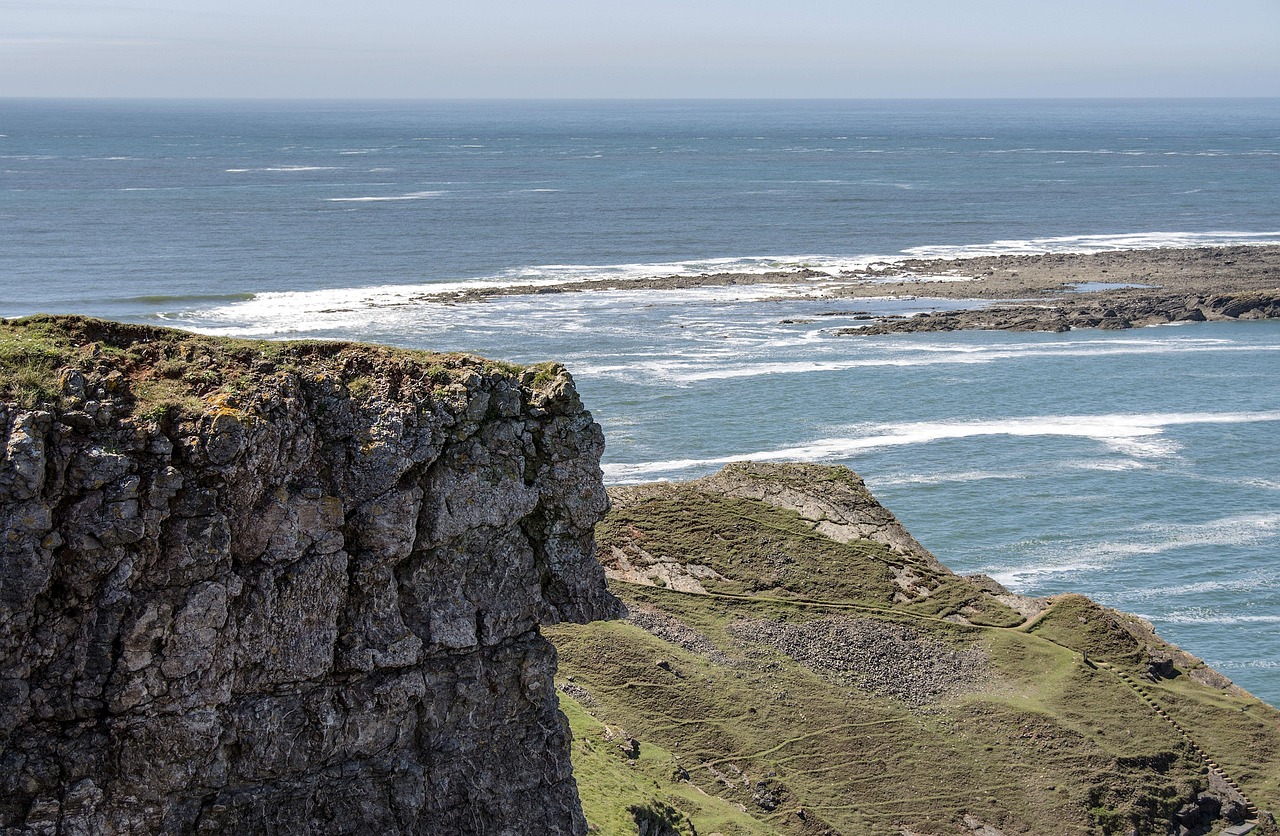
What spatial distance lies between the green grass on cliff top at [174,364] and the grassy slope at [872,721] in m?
8.39

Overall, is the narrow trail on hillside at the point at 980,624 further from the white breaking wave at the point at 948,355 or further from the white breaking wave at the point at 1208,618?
the white breaking wave at the point at 948,355

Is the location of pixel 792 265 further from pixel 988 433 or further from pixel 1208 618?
pixel 1208 618

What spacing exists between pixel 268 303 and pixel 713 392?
34.9 metres

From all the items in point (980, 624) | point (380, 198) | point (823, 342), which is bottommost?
point (980, 624)

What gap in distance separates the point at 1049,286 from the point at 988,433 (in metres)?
41.9

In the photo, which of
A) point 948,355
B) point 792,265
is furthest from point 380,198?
point 948,355

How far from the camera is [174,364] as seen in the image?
15.3 m

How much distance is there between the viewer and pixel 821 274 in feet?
325

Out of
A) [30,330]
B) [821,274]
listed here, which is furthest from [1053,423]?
[30,330]

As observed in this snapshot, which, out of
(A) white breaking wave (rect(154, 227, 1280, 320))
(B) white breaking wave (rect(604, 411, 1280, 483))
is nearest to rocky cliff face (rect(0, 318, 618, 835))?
(B) white breaking wave (rect(604, 411, 1280, 483))

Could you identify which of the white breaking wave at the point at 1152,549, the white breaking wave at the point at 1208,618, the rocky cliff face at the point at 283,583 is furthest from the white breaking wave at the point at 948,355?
the rocky cliff face at the point at 283,583

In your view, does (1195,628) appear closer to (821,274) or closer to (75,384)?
(75,384)

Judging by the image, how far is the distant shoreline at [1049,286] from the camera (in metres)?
82.2

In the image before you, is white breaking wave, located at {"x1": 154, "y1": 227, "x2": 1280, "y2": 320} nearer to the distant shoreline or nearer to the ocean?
the ocean
